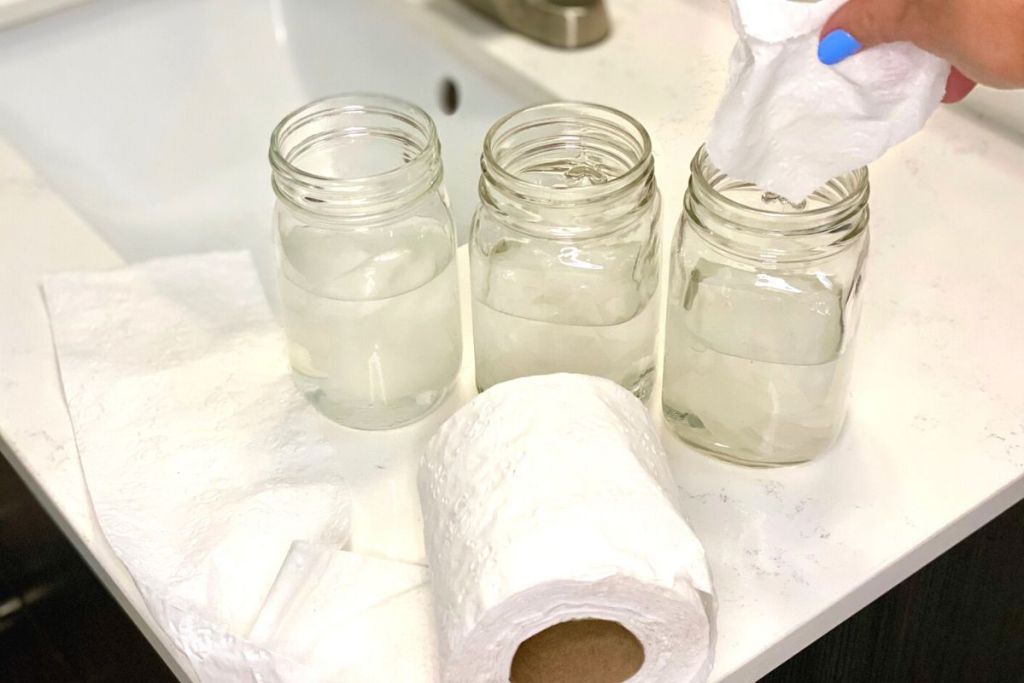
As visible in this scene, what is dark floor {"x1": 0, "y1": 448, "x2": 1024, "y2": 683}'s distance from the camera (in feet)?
1.71

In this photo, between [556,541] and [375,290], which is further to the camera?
[375,290]

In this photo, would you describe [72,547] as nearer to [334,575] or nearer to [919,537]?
[334,575]

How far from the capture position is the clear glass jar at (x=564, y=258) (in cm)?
48

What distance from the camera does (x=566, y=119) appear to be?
1.69ft

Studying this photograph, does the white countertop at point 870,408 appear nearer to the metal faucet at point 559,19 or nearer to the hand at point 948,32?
the metal faucet at point 559,19

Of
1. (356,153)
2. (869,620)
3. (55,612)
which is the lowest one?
(55,612)

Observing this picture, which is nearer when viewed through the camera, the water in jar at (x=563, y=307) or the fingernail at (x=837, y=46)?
the fingernail at (x=837, y=46)

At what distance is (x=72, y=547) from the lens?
0.52m

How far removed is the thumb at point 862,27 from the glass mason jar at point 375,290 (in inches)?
7.4

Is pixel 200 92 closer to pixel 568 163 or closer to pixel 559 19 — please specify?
pixel 559 19

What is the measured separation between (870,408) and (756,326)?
9 centimetres

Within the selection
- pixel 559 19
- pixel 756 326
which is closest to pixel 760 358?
pixel 756 326

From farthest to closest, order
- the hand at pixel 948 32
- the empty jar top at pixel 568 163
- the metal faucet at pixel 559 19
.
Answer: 1. the metal faucet at pixel 559 19
2. the empty jar top at pixel 568 163
3. the hand at pixel 948 32

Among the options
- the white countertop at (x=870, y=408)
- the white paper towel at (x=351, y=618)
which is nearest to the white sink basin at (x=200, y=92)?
the white countertop at (x=870, y=408)
